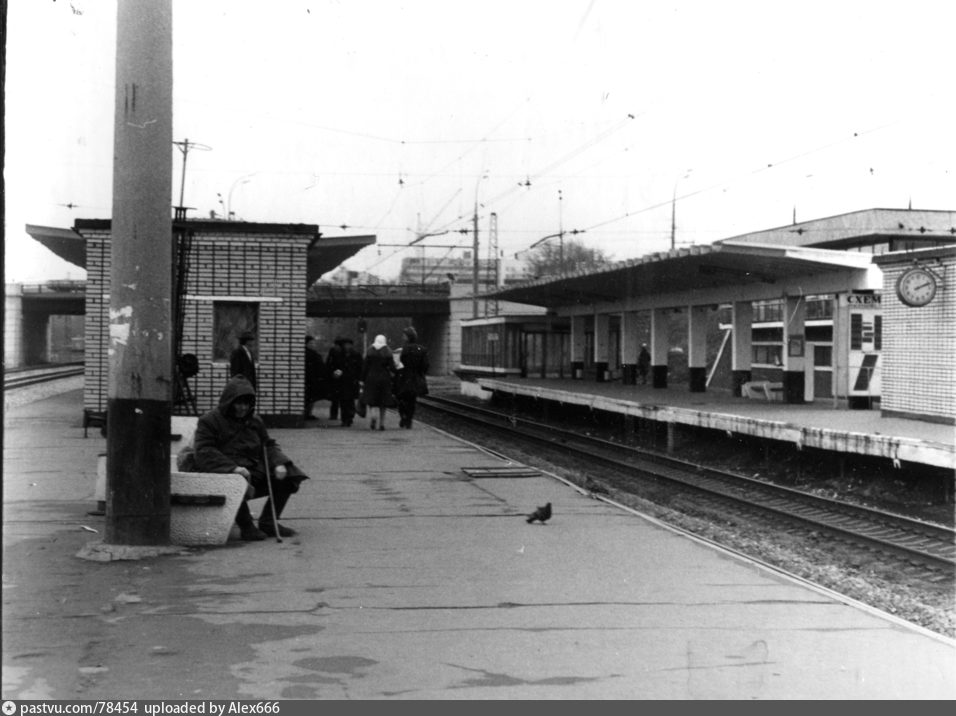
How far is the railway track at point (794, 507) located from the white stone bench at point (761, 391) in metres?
4.58

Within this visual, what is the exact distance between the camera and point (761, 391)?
27.2 m

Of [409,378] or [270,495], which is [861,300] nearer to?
[409,378]

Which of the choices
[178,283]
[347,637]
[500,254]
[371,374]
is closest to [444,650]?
[347,637]

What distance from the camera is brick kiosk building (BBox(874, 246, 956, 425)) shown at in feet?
52.5

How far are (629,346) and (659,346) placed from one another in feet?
9.69

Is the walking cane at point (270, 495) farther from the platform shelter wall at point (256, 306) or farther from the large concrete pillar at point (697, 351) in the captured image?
the large concrete pillar at point (697, 351)

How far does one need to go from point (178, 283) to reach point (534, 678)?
863cm

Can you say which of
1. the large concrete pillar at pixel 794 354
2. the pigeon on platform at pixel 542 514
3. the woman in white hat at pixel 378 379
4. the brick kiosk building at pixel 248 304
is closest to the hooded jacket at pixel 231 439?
the pigeon on platform at pixel 542 514

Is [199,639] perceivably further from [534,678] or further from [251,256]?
[251,256]

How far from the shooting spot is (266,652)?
4.87 meters

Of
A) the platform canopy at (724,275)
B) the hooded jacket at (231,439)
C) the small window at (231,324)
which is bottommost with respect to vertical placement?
the hooded jacket at (231,439)

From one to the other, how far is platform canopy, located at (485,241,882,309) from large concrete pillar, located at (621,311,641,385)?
954 mm

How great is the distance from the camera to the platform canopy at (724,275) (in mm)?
19438

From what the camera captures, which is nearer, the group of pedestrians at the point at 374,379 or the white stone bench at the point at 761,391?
the group of pedestrians at the point at 374,379
